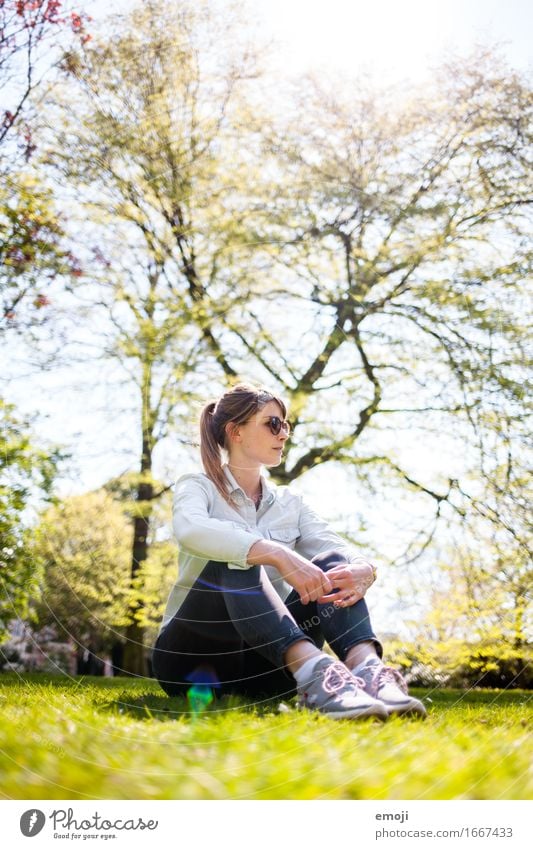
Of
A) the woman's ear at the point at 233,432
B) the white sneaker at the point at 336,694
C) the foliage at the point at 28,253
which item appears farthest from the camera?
the foliage at the point at 28,253

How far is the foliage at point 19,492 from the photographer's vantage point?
1.91 metres

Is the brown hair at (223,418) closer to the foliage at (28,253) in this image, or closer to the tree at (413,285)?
the tree at (413,285)

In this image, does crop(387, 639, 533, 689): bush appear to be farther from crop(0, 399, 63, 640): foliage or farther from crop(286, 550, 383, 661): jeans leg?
crop(0, 399, 63, 640): foliage

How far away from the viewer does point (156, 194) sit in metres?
2.77

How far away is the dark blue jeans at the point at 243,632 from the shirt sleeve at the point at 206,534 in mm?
40

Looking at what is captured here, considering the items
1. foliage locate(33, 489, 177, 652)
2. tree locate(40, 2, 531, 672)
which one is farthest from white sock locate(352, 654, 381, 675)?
foliage locate(33, 489, 177, 652)

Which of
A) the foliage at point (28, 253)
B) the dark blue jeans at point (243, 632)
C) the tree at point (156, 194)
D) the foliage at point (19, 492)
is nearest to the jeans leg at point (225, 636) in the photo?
the dark blue jeans at point (243, 632)

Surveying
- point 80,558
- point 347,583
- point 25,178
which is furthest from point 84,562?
point 25,178

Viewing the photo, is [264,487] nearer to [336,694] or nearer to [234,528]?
[234,528]

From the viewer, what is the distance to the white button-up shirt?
1.38 meters

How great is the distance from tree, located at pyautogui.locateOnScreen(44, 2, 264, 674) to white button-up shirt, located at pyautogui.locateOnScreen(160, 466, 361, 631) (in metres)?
0.61

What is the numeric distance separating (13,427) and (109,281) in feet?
1.85

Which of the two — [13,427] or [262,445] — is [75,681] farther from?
[262,445]
